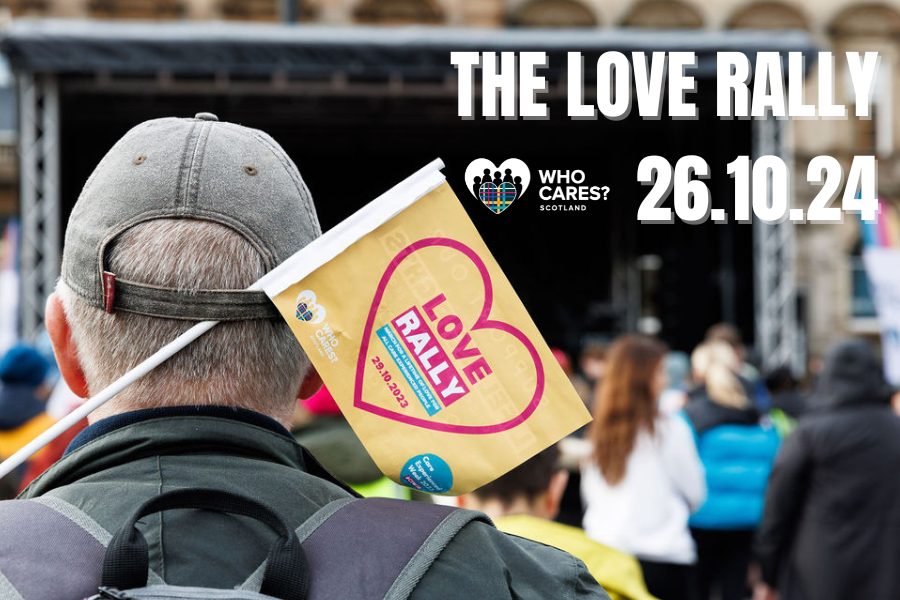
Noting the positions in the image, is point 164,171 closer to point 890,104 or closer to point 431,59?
point 431,59

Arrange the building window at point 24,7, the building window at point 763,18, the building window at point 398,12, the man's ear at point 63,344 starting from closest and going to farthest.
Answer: the man's ear at point 63,344
the building window at point 24,7
the building window at point 398,12
the building window at point 763,18

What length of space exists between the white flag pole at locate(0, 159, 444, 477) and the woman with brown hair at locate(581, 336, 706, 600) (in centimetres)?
313

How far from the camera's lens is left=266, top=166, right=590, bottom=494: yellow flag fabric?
1.09 meters

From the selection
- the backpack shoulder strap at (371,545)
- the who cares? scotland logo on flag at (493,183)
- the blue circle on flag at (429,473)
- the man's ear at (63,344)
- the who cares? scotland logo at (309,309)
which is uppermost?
the who cares? scotland logo on flag at (493,183)

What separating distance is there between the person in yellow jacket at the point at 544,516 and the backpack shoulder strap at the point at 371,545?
138 cm

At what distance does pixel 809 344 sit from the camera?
61.1ft

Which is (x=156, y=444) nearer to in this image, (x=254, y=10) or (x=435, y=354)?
(x=435, y=354)

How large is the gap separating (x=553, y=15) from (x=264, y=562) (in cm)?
1863

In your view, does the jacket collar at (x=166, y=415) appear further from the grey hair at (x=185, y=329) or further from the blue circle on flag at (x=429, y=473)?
the blue circle on flag at (x=429, y=473)

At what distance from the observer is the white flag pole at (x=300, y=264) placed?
1032 mm

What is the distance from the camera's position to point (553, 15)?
18594mm

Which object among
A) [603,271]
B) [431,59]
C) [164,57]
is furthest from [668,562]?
[603,271]

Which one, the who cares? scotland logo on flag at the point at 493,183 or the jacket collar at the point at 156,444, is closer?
the jacket collar at the point at 156,444

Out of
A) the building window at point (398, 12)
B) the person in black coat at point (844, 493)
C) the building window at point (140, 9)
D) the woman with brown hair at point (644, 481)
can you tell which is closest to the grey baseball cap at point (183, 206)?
the woman with brown hair at point (644, 481)
